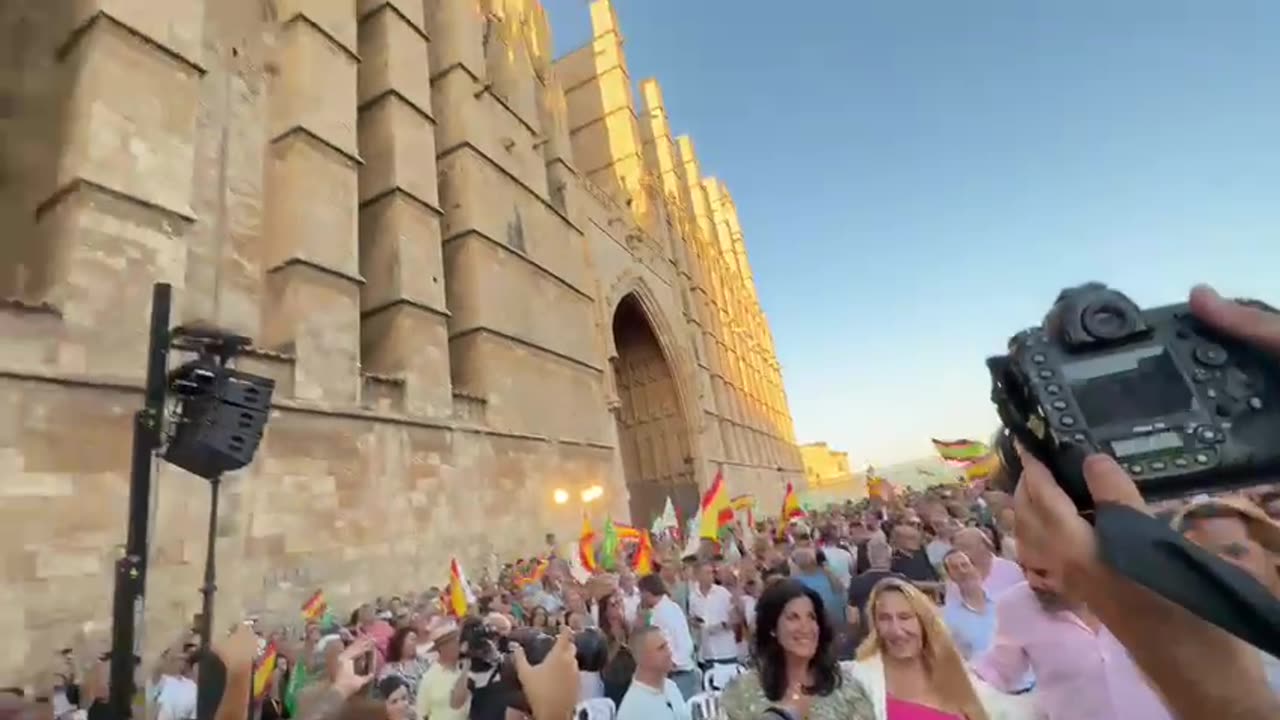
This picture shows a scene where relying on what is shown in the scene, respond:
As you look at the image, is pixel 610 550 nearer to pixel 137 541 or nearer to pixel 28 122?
pixel 137 541

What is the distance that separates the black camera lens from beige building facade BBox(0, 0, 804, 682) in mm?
7971

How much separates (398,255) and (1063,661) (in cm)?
1102

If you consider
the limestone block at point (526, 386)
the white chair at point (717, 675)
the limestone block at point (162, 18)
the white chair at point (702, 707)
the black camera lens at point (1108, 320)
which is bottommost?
the white chair at point (717, 675)

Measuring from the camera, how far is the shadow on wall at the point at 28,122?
782 centimetres

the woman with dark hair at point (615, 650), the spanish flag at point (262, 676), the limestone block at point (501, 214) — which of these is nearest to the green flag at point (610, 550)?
the woman with dark hair at point (615, 650)

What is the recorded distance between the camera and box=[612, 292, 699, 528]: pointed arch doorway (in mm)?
22828

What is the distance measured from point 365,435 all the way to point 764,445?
1079 inches

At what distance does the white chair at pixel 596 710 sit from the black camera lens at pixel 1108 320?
292 cm

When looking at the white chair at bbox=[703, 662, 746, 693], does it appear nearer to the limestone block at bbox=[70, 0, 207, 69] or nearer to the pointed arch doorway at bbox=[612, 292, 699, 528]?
the limestone block at bbox=[70, 0, 207, 69]

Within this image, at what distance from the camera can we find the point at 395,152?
38.7ft

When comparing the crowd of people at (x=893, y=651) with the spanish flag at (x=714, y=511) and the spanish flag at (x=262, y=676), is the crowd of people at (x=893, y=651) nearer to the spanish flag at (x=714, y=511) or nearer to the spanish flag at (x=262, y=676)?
the spanish flag at (x=262, y=676)

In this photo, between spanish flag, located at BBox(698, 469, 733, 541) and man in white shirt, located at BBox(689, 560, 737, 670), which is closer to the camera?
man in white shirt, located at BBox(689, 560, 737, 670)

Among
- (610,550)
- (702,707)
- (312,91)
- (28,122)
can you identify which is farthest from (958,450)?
(28,122)

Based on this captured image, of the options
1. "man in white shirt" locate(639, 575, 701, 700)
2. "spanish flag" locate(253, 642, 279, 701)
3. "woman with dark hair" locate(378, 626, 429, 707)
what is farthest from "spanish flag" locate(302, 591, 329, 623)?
"man in white shirt" locate(639, 575, 701, 700)
